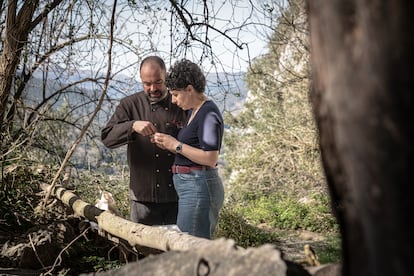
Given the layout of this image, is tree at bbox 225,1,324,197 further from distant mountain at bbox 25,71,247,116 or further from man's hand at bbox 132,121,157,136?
man's hand at bbox 132,121,157,136

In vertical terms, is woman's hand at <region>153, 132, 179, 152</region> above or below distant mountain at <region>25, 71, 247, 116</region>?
below

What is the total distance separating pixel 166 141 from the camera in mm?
3182

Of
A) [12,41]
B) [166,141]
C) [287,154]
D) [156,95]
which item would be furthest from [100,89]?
[287,154]

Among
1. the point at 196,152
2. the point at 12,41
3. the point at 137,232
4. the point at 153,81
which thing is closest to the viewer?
the point at 196,152

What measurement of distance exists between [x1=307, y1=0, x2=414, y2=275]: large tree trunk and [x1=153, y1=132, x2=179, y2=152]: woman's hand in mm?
2133

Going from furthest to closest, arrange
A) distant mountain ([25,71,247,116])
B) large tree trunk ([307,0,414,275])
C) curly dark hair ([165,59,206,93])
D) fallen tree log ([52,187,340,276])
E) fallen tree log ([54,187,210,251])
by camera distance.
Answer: distant mountain ([25,71,247,116]) < curly dark hair ([165,59,206,93]) < fallen tree log ([54,187,210,251]) < fallen tree log ([52,187,340,276]) < large tree trunk ([307,0,414,275])

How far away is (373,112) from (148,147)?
294 cm

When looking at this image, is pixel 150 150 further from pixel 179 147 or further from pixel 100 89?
pixel 100 89

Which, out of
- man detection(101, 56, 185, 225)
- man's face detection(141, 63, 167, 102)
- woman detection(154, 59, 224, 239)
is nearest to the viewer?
woman detection(154, 59, 224, 239)

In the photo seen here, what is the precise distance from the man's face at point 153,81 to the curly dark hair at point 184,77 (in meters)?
0.41

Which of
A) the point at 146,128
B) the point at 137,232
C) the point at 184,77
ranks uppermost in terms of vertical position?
the point at 184,77

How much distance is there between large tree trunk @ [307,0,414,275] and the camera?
0.89 metres

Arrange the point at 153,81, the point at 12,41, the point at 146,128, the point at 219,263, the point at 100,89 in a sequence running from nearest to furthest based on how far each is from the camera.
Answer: the point at 219,263 → the point at 146,128 → the point at 153,81 → the point at 12,41 → the point at 100,89

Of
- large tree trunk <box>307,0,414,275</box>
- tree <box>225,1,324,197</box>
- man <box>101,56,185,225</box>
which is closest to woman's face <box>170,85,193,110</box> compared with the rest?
man <box>101,56,185,225</box>
